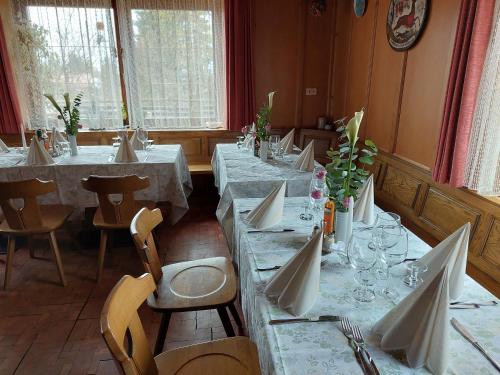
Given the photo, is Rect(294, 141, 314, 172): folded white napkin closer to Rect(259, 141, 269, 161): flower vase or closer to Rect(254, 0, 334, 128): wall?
Rect(259, 141, 269, 161): flower vase

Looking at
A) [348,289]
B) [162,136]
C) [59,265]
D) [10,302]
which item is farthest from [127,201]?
[162,136]

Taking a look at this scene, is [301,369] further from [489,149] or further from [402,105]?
[402,105]

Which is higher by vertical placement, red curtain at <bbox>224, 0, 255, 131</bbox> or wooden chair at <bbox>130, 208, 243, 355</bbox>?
red curtain at <bbox>224, 0, 255, 131</bbox>

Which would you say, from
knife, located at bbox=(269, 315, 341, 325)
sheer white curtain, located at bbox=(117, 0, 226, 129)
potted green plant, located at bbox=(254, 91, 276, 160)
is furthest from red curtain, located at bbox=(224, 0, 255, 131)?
knife, located at bbox=(269, 315, 341, 325)

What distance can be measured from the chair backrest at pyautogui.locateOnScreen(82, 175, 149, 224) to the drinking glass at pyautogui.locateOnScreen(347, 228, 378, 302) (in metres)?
1.53

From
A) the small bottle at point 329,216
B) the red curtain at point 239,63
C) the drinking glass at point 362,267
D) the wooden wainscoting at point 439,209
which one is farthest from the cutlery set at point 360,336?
the red curtain at point 239,63

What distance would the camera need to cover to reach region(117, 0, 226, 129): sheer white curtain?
4004 mm

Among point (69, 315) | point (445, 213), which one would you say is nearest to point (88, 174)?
point (69, 315)

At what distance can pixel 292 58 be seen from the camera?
14.3ft

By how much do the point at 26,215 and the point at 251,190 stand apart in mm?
1476

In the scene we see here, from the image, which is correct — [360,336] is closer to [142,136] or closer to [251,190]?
[251,190]

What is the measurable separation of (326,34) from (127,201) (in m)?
3.31

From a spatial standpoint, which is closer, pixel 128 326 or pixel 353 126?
pixel 128 326

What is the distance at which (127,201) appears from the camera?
7.70ft
